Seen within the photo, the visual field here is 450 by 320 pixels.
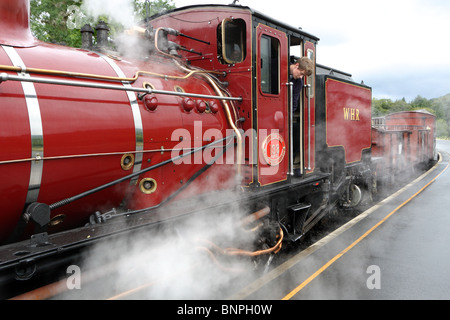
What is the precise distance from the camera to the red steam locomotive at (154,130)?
92.9 inches

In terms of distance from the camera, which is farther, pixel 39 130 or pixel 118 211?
pixel 118 211

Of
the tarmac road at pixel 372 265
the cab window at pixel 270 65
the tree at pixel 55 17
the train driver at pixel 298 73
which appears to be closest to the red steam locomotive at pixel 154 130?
the cab window at pixel 270 65

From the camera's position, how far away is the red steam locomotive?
2.36 metres

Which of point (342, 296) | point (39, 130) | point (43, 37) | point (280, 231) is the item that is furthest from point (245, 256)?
point (43, 37)

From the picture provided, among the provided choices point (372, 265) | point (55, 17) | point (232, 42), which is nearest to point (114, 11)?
point (232, 42)

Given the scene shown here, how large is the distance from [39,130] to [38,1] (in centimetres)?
1245

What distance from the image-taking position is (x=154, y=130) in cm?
311

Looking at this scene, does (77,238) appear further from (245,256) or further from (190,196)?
(245,256)

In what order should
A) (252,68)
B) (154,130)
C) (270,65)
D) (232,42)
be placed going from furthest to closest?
(270,65) < (232,42) < (252,68) < (154,130)

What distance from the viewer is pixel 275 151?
4.48 metres

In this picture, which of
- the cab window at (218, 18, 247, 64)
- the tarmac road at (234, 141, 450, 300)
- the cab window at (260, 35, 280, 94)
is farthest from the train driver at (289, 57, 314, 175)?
the tarmac road at (234, 141, 450, 300)

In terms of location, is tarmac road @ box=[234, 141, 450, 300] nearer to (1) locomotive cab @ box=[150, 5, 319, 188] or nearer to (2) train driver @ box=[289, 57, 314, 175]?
(1) locomotive cab @ box=[150, 5, 319, 188]

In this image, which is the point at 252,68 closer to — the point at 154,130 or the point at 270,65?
the point at 270,65

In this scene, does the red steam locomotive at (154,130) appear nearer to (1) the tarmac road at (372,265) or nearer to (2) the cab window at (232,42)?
(2) the cab window at (232,42)
